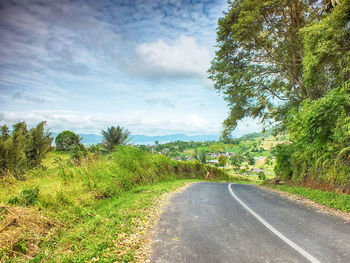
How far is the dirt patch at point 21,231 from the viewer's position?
155 inches

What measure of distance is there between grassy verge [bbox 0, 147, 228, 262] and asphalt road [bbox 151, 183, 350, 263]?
74 centimetres

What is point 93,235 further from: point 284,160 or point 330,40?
point 284,160

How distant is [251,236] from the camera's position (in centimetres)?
435

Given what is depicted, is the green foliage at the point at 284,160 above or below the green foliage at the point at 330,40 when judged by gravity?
below

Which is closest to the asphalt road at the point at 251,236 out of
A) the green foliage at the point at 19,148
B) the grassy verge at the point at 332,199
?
the grassy verge at the point at 332,199

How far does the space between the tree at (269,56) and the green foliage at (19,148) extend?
13609mm

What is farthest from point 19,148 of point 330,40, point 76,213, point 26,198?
point 330,40

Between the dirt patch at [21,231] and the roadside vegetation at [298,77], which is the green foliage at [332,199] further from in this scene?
the dirt patch at [21,231]

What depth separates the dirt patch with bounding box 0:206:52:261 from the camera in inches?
155

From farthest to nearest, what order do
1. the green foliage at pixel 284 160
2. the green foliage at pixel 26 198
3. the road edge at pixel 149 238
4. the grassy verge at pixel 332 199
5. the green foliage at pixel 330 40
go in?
the green foliage at pixel 284 160 → the green foliage at pixel 330 40 → the grassy verge at pixel 332 199 → the green foliage at pixel 26 198 → the road edge at pixel 149 238

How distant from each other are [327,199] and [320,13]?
1052 centimetres

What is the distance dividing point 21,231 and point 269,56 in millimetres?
15441

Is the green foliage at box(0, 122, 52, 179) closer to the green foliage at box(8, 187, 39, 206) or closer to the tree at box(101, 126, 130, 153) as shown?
the green foliage at box(8, 187, 39, 206)

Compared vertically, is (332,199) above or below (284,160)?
below
